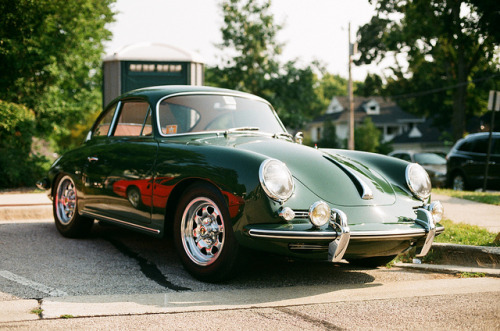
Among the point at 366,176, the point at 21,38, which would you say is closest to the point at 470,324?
the point at 366,176

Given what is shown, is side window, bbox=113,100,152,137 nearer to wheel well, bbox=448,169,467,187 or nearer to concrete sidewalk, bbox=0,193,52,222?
concrete sidewalk, bbox=0,193,52,222

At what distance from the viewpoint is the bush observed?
37.6ft

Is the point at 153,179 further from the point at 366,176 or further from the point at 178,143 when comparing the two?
the point at 366,176

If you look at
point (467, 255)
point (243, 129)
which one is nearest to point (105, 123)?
point (243, 129)

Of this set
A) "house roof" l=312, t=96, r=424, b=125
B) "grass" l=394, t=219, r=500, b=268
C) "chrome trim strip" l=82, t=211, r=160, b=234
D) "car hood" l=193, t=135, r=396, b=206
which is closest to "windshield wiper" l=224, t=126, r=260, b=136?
"car hood" l=193, t=135, r=396, b=206

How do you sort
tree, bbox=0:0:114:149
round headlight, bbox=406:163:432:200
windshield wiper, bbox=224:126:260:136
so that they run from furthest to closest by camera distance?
tree, bbox=0:0:114:149 → windshield wiper, bbox=224:126:260:136 → round headlight, bbox=406:163:432:200

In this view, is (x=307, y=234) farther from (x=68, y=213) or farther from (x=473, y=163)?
(x=473, y=163)

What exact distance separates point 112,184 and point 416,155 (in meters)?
16.3

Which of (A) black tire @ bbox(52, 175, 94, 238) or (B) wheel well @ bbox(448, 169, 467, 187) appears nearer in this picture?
(A) black tire @ bbox(52, 175, 94, 238)

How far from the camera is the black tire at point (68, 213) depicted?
6012 millimetres

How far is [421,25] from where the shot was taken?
3002 centimetres

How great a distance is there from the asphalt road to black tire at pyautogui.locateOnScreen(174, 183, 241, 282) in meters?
0.13

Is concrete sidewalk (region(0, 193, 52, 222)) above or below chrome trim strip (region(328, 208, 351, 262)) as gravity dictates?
below

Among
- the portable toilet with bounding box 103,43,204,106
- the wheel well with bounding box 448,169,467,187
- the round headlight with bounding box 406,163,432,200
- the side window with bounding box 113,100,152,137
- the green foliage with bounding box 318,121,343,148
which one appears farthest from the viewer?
the green foliage with bounding box 318,121,343,148
